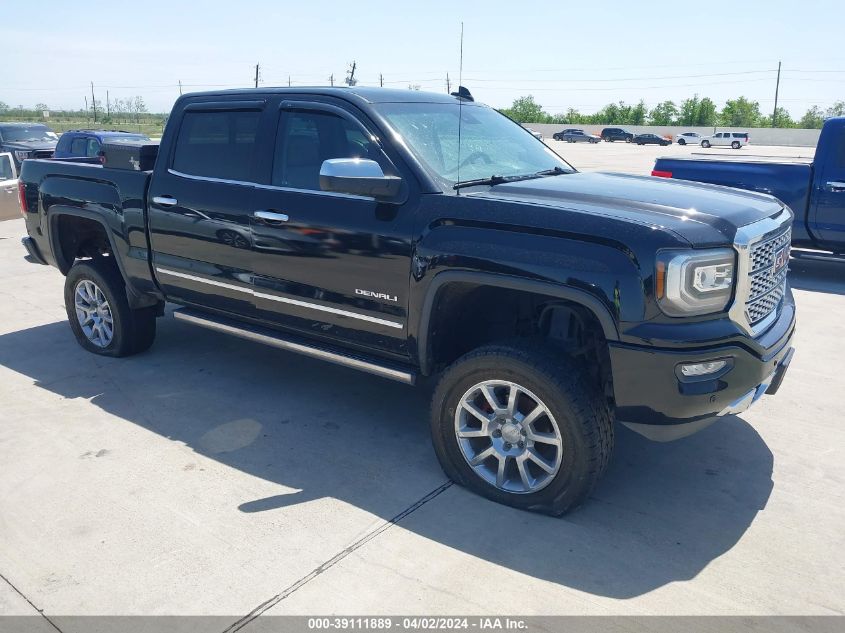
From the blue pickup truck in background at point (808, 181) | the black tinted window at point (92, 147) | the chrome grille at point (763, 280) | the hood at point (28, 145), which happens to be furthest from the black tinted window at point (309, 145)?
the hood at point (28, 145)

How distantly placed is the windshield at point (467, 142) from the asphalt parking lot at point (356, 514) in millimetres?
1615

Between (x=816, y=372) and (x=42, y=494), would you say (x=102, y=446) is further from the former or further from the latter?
(x=816, y=372)

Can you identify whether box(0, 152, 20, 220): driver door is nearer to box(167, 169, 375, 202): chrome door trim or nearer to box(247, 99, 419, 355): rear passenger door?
box(167, 169, 375, 202): chrome door trim

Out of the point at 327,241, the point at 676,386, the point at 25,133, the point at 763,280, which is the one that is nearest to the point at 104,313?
the point at 327,241

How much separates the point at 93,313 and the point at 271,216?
2445 mm

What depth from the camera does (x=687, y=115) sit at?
9581 cm

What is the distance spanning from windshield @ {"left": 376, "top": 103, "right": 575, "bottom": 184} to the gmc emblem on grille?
140 centimetres

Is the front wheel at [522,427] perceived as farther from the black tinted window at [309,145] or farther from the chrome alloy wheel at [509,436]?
the black tinted window at [309,145]

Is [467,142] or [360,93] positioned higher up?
[360,93]

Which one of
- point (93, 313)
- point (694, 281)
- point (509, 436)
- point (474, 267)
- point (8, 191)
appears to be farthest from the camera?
point (8, 191)

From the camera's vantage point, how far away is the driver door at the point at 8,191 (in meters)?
12.4

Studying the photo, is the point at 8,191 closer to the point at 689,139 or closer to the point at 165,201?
the point at 165,201

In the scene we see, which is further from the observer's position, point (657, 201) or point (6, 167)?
point (6, 167)

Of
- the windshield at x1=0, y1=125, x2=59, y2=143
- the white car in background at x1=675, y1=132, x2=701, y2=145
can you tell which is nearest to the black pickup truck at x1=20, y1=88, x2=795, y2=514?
the windshield at x1=0, y1=125, x2=59, y2=143
